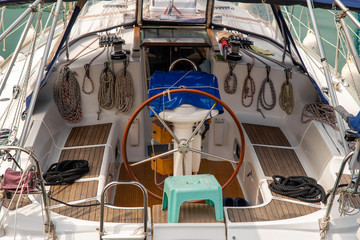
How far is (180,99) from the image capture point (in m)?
2.28

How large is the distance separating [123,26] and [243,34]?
4.53 ft

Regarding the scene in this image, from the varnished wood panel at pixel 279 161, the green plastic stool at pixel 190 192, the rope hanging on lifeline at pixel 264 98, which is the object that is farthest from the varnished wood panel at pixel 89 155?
the rope hanging on lifeline at pixel 264 98

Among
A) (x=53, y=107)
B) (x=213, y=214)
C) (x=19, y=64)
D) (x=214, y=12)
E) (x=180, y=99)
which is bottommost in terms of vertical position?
(x=213, y=214)

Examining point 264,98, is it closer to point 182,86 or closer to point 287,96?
point 287,96

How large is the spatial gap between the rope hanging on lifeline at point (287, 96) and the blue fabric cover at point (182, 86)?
1.05 meters

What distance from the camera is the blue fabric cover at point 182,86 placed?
2.29 metres

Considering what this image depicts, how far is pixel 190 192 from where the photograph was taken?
1985 mm

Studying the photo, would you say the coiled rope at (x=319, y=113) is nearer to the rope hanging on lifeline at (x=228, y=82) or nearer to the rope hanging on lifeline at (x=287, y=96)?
the rope hanging on lifeline at (x=287, y=96)

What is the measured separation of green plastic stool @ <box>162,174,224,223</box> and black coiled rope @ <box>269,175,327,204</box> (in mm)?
624

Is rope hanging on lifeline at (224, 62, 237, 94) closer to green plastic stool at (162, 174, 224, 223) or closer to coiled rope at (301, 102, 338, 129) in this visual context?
coiled rope at (301, 102, 338, 129)

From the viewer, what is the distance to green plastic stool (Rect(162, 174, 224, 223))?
1.99 metres

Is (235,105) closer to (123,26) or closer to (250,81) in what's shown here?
(250,81)

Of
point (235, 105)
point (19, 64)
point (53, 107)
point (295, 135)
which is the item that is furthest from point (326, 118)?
point (19, 64)

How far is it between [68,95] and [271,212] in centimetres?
198
